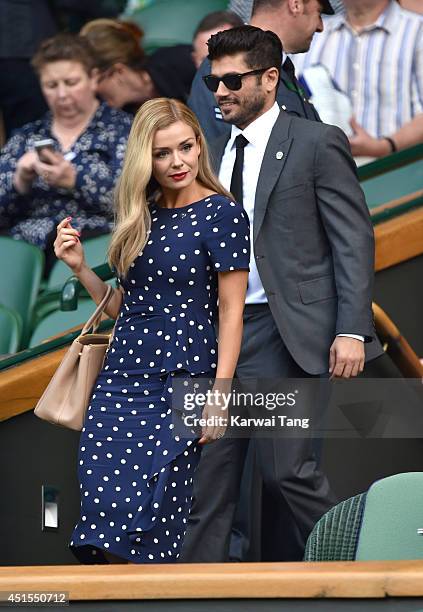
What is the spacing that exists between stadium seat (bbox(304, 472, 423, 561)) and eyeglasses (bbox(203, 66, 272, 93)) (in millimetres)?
1583

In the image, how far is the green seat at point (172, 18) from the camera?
9227mm

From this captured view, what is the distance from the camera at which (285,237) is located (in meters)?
5.01

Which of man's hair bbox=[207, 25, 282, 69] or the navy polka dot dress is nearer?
the navy polka dot dress

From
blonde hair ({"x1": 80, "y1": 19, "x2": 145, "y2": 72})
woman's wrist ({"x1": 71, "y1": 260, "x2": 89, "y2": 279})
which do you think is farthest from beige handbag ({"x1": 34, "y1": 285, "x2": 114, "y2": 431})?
blonde hair ({"x1": 80, "y1": 19, "x2": 145, "y2": 72})

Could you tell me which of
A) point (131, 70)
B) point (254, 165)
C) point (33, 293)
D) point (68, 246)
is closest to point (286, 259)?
point (254, 165)

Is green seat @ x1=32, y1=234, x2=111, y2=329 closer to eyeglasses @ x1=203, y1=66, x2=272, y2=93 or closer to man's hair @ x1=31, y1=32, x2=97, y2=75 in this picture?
man's hair @ x1=31, y1=32, x2=97, y2=75

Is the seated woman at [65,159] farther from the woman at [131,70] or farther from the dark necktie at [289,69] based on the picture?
the dark necktie at [289,69]

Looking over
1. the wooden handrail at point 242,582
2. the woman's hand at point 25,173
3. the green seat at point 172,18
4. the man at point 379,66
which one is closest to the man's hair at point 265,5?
A: the man at point 379,66

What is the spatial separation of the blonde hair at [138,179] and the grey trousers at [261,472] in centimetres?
65

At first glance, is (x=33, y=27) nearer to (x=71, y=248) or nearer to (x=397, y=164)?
(x=397, y=164)

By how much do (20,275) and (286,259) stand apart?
2143mm

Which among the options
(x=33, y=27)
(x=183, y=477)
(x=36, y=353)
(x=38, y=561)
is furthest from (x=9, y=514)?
(x=33, y=27)

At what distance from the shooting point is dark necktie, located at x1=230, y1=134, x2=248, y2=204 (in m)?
5.10

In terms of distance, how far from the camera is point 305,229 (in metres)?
5.02
